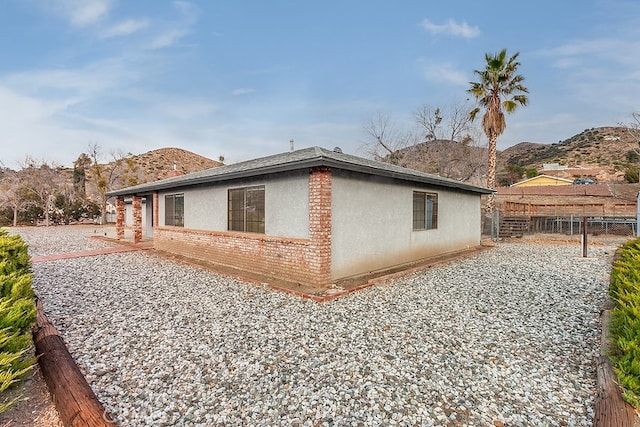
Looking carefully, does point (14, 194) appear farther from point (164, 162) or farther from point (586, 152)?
point (586, 152)

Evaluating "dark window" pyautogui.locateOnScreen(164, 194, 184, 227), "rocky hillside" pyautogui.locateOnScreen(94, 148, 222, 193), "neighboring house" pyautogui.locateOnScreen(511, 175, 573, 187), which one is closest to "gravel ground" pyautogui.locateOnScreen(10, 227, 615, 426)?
"dark window" pyautogui.locateOnScreen(164, 194, 184, 227)

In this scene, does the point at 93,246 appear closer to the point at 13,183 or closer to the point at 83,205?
the point at 83,205

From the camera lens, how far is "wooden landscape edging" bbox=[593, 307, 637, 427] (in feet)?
7.63

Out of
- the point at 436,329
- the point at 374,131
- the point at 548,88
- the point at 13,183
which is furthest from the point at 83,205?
the point at 548,88

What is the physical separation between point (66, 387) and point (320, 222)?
14.9 feet

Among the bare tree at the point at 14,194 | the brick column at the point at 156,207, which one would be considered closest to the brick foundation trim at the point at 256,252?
the brick column at the point at 156,207

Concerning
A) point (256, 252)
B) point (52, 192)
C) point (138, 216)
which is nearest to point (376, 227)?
point (256, 252)

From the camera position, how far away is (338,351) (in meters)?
3.80

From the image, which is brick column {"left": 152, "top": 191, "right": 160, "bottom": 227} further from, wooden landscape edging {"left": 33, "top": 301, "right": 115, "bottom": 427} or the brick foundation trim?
wooden landscape edging {"left": 33, "top": 301, "right": 115, "bottom": 427}

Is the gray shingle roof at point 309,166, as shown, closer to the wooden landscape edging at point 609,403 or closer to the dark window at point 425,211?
the dark window at point 425,211

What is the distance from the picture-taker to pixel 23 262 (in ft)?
17.7

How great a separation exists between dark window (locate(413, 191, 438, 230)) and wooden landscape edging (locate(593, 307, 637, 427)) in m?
6.57

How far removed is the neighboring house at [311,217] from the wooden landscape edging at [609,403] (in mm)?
4425

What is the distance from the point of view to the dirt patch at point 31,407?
241 cm
